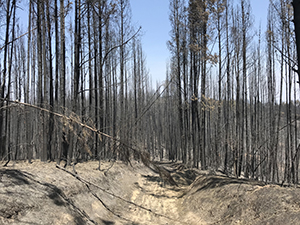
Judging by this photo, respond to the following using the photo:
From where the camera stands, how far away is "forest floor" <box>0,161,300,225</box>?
409cm

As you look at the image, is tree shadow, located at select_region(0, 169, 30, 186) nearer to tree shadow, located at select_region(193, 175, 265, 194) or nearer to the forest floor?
the forest floor

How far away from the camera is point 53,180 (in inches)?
220

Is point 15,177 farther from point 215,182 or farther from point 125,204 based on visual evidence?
point 215,182

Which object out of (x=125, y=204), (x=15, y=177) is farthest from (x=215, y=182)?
(x=15, y=177)

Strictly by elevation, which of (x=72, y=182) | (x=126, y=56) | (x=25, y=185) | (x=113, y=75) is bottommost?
(x=72, y=182)

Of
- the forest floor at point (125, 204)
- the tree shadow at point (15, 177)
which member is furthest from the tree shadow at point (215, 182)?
the tree shadow at point (15, 177)

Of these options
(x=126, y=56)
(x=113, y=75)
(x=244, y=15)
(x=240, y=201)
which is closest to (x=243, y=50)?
(x=244, y=15)

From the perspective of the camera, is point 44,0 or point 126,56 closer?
point 44,0

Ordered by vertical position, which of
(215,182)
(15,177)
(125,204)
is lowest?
(125,204)

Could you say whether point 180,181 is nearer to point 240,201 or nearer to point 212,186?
point 212,186

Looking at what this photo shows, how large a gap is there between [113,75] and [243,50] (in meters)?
8.68

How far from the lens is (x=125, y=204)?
7238 mm

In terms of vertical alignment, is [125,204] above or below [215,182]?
below

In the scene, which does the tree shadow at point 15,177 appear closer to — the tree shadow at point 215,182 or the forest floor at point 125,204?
the forest floor at point 125,204
